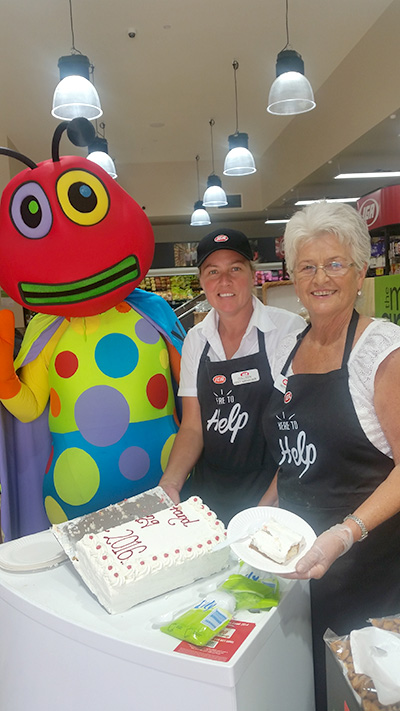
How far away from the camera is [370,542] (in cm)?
143

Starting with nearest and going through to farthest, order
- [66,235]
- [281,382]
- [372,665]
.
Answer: [372,665] → [281,382] → [66,235]

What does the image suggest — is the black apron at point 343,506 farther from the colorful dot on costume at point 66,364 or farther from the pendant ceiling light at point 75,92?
the pendant ceiling light at point 75,92

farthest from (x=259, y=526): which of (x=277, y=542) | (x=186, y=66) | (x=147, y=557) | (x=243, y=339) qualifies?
(x=186, y=66)

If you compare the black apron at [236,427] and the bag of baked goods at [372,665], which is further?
the black apron at [236,427]

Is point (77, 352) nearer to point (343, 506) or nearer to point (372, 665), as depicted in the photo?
point (343, 506)

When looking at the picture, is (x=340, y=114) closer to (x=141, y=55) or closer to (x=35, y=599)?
(x=141, y=55)

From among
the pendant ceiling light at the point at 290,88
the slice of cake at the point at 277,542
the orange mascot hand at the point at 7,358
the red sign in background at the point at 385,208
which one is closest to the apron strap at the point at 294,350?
the slice of cake at the point at 277,542

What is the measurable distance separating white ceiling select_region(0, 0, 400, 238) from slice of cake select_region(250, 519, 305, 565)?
4688mm

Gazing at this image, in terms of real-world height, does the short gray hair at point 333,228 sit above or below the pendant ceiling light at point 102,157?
below

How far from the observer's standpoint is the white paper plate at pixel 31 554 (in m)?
1.27

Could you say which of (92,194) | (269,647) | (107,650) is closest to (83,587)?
(107,650)

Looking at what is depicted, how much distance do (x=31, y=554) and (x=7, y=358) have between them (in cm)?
80

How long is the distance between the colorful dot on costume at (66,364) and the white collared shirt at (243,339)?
38cm

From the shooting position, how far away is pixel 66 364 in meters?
2.01
